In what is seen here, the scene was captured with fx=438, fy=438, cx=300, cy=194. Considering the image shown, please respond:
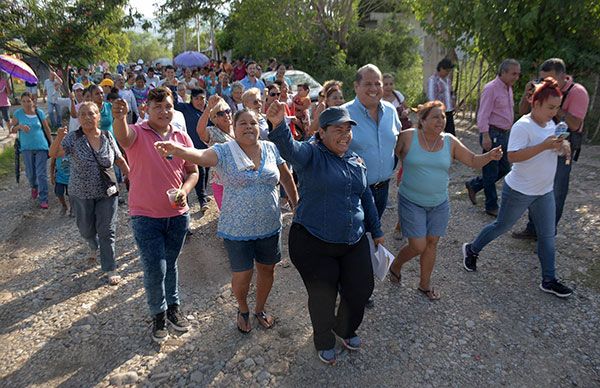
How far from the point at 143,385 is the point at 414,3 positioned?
10365 millimetres

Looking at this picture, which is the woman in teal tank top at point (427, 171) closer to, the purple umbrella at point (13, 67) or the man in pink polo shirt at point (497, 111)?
the man in pink polo shirt at point (497, 111)

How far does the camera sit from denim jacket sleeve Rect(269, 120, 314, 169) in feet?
8.80

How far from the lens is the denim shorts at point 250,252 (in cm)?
321

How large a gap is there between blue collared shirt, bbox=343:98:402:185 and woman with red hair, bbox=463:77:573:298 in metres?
1.12

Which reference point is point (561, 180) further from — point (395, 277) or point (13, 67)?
point (13, 67)

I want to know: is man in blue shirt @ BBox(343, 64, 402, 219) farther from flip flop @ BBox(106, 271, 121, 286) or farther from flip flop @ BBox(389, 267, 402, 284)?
flip flop @ BBox(106, 271, 121, 286)

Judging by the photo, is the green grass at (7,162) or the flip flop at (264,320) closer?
the flip flop at (264,320)

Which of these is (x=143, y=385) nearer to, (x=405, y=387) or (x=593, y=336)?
(x=405, y=387)

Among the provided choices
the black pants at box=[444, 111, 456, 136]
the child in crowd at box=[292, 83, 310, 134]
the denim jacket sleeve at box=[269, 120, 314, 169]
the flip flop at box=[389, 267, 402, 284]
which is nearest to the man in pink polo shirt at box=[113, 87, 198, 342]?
the denim jacket sleeve at box=[269, 120, 314, 169]

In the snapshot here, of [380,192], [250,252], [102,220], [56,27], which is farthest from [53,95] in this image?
[380,192]

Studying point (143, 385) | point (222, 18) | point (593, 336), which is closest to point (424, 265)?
point (593, 336)

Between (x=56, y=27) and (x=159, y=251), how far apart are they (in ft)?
44.1

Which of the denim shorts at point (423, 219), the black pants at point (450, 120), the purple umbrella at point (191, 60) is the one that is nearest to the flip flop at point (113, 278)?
the denim shorts at point (423, 219)

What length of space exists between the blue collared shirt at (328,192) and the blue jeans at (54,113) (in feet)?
42.9
